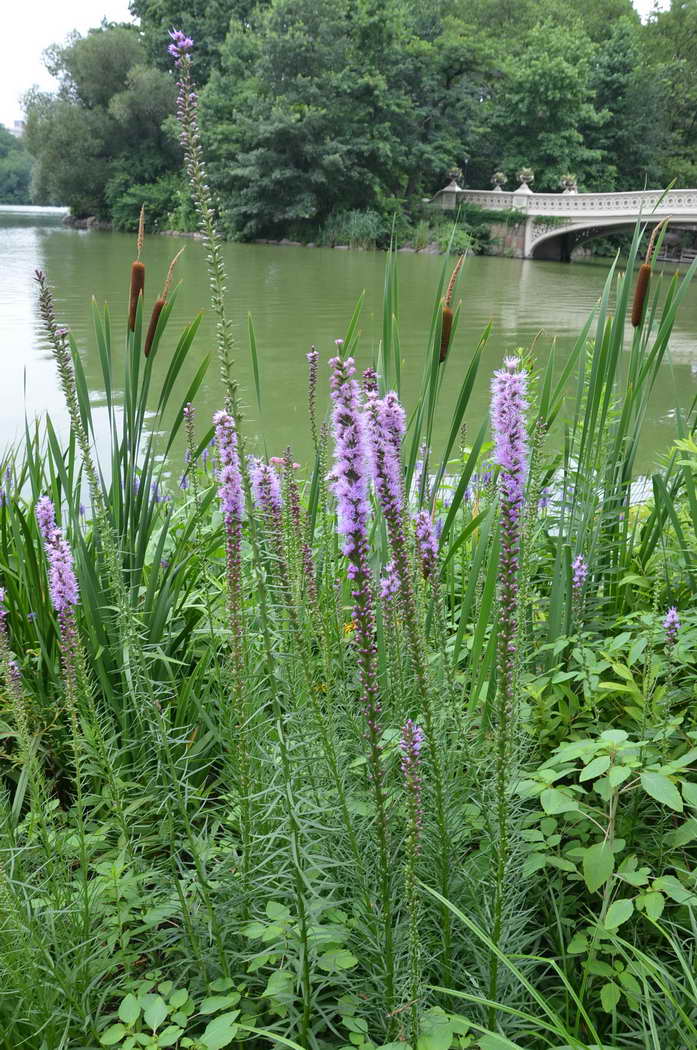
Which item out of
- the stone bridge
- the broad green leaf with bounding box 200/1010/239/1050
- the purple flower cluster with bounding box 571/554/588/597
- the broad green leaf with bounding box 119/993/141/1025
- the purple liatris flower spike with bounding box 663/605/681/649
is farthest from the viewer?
the stone bridge

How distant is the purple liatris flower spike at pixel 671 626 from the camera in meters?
2.35

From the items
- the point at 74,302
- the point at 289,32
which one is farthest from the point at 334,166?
the point at 74,302

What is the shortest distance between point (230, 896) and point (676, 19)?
249 feet

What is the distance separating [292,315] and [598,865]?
66.9 ft

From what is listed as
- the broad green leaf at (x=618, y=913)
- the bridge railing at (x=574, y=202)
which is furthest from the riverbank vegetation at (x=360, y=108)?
the broad green leaf at (x=618, y=913)

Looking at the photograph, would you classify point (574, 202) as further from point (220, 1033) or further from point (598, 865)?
point (220, 1033)

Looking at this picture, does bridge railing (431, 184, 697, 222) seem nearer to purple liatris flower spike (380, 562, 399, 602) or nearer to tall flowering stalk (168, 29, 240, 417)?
purple liatris flower spike (380, 562, 399, 602)

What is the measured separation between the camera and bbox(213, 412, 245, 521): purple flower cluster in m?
1.78

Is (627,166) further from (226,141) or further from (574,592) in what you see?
(574,592)

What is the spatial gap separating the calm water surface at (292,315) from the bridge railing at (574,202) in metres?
3.51

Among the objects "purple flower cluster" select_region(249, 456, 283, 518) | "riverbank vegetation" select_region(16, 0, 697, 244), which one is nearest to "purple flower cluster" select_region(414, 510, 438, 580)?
"purple flower cluster" select_region(249, 456, 283, 518)

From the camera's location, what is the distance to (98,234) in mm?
50531

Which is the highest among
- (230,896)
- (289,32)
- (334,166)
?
(289,32)

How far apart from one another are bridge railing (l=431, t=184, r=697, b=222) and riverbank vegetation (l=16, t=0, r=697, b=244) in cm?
221
